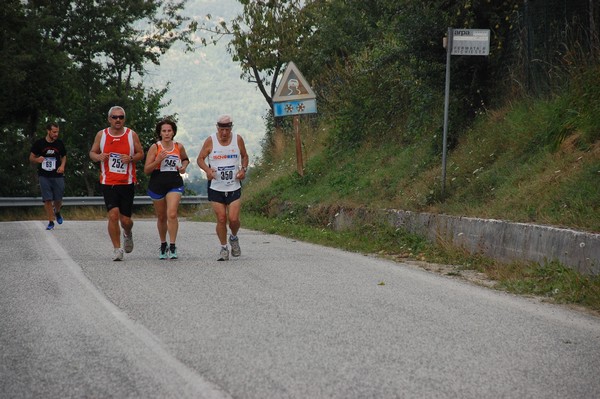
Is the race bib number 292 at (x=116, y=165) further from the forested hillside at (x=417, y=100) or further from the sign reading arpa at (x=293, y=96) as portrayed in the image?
the sign reading arpa at (x=293, y=96)

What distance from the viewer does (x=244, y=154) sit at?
1286 cm

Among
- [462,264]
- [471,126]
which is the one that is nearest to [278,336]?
[462,264]

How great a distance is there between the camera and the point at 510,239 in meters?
11.4

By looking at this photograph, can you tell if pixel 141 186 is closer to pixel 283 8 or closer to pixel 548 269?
pixel 283 8

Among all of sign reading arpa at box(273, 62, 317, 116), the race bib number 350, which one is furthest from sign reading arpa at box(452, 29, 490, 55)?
sign reading arpa at box(273, 62, 317, 116)

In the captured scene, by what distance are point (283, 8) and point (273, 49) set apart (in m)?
1.50

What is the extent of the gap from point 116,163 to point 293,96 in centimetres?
877

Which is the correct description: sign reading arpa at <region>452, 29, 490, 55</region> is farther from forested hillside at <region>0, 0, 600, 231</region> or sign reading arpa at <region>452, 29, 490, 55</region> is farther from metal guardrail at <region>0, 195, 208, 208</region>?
metal guardrail at <region>0, 195, 208, 208</region>

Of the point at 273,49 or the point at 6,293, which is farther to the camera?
the point at 273,49

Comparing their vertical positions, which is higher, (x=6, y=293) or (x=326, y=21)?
(x=326, y=21)

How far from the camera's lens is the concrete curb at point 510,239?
32.2ft

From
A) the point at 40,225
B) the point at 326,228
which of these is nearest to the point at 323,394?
the point at 326,228

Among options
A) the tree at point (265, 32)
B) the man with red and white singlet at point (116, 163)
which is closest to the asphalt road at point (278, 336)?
the man with red and white singlet at point (116, 163)

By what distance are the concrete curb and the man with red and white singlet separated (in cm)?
430
